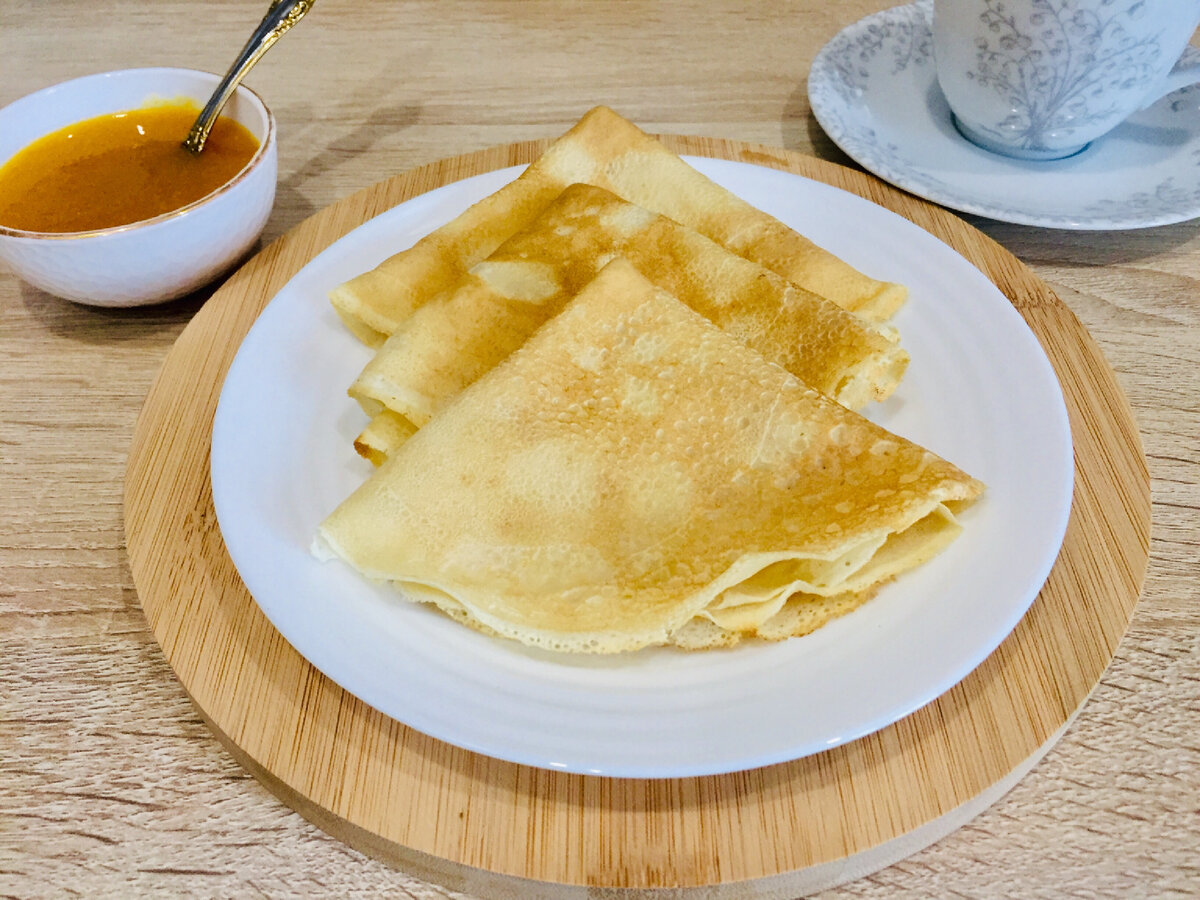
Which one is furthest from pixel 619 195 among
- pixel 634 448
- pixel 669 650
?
pixel 669 650

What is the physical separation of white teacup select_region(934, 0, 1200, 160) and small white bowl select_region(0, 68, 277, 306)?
122cm

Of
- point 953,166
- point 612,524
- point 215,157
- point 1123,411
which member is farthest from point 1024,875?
point 215,157

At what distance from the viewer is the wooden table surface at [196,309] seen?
904 mm

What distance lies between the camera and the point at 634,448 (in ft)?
3.42

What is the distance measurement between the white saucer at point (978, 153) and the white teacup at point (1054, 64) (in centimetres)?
7

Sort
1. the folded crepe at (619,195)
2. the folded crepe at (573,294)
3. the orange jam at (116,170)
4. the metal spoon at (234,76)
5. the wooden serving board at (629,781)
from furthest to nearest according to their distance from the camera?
1. the metal spoon at (234,76)
2. the orange jam at (116,170)
3. the folded crepe at (619,195)
4. the folded crepe at (573,294)
5. the wooden serving board at (629,781)

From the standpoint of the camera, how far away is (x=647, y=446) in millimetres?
1040

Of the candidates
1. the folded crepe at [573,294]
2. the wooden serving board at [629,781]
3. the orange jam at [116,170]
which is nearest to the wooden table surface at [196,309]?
the wooden serving board at [629,781]

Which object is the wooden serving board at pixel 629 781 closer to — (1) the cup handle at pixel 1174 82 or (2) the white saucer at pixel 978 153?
(2) the white saucer at pixel 978 153

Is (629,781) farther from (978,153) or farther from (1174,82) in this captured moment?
(1174,82)

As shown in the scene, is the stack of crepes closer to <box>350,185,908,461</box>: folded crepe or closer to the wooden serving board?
<box>350,185,908,461</box>: folded crepe

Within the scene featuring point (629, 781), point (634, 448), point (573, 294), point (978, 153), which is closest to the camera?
point (629, 781)

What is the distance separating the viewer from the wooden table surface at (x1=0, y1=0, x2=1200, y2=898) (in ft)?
2.97

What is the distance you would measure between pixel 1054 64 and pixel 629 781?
1375 millimetres
